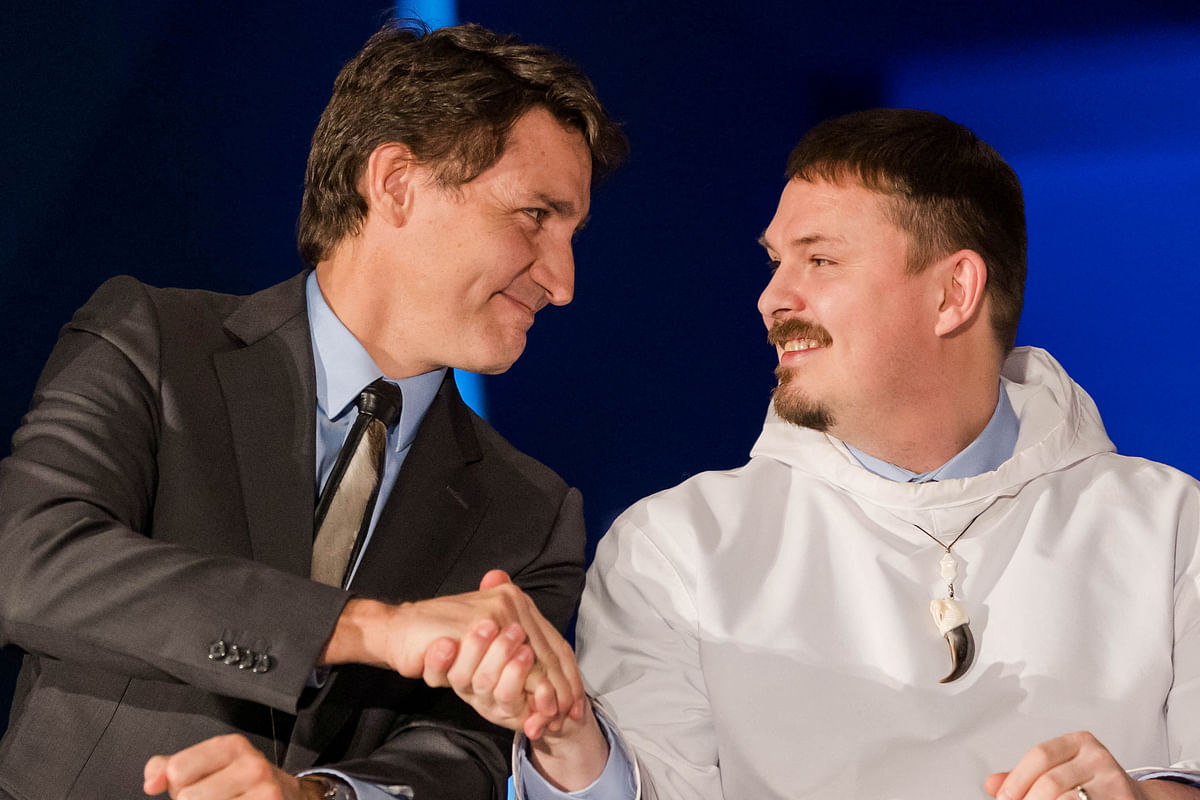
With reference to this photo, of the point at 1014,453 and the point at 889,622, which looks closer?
the point at 889,622

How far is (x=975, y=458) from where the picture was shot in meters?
1.84

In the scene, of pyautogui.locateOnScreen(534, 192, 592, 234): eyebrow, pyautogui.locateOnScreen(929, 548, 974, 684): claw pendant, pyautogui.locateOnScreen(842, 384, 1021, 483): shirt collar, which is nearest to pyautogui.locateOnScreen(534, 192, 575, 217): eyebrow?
pyautogui.locateOnScreen(534, 192, 592, 234): eyebrow

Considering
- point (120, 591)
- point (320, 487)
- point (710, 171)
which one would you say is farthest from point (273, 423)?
point (710, 171)

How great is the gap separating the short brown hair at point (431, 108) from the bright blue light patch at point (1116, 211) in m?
1.58

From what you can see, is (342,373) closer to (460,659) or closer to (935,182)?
(460,659)

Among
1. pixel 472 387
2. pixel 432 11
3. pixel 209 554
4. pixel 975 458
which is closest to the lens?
pixel 209 554

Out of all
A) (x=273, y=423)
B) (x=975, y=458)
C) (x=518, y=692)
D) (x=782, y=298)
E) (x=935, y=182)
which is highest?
(x=935, y=182)

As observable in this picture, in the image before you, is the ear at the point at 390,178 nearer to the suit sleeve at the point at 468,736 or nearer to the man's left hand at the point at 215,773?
the suit sleeve at the point at 468,736

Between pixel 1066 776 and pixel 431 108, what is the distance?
1.27 meters

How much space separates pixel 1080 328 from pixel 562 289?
1.67 meters

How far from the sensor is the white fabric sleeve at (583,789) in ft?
4.92

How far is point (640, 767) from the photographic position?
1585 millimetres

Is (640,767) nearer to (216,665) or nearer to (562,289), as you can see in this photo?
(216,665)

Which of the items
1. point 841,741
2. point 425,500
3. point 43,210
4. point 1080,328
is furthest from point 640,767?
point 1080,328
